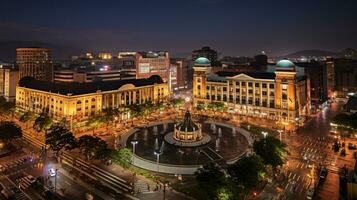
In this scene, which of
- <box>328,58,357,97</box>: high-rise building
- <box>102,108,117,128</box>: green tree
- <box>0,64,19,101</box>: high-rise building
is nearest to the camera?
<box>102,108,117,128</box>: green tree

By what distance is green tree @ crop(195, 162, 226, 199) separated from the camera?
4153 cm

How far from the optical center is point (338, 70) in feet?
558

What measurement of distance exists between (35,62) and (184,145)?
135 metres

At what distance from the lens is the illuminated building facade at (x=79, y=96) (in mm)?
99375

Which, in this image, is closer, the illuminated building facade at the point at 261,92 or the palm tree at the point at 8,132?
the palm tree at the point at 8,132

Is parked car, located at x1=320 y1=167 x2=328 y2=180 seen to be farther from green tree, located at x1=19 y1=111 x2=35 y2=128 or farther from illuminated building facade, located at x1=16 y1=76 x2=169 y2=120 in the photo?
green tree, located at x1=19 y1=111 x2=35 y2=128

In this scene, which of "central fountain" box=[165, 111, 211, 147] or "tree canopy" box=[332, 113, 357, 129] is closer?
"central fountain" box=[165, 111, 211, 147]

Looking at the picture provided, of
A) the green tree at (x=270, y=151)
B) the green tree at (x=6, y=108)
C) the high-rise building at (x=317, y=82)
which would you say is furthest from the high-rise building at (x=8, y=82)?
the high-rise building at (x=317, y=82)

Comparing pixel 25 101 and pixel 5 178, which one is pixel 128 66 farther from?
pixel 5 178

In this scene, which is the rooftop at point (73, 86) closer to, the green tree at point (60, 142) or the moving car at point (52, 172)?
the green tree at point (60, 142)

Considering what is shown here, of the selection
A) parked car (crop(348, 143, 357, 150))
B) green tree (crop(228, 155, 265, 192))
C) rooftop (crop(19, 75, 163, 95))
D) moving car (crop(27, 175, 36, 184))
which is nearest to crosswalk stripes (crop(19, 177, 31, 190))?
moving car (crop(27, 175, 36, 184))

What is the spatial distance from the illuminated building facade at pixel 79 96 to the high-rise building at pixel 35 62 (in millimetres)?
40057

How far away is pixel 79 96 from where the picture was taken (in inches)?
3932

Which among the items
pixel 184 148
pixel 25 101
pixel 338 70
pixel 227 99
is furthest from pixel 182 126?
pixel 338 70
